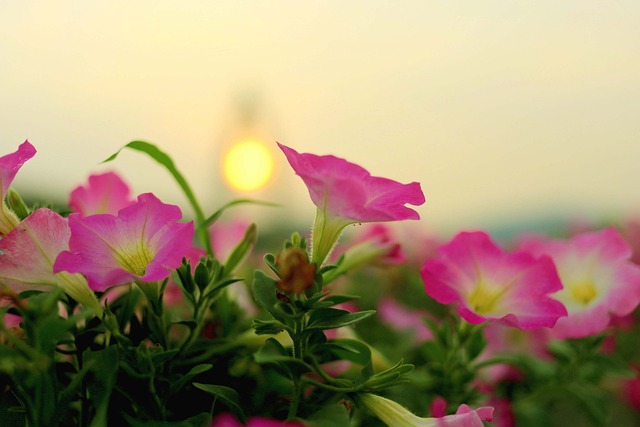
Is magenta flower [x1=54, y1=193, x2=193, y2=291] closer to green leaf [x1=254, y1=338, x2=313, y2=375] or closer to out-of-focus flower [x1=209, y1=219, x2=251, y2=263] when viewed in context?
green leaf [x1=254, y1=338, x2=313, y2=375]

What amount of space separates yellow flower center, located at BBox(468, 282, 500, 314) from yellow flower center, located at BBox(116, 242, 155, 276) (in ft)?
0.87

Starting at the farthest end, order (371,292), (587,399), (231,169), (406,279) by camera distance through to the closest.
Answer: (231,169) < (406,279) < (371,292) < (587,399)

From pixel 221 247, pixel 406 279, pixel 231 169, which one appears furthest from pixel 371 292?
pixel 231 169

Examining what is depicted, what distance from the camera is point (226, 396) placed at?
44cm

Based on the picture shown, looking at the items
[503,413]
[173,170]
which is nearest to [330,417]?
[173,170]

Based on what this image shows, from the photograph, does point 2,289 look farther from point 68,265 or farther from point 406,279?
point 406,279

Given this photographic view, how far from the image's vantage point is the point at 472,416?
16.6 inches

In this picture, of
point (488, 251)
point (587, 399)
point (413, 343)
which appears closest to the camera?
point (488, 251)

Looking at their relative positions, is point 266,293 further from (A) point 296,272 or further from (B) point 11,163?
(B) point 11,163

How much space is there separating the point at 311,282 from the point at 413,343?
65 centimetres

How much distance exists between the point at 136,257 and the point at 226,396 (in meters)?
0.11

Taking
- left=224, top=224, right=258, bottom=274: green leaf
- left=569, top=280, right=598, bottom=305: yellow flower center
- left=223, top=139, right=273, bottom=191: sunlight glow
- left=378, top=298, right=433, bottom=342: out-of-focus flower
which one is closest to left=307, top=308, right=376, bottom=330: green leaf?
left=224, top=224, right=258, bottom=274: green leaf

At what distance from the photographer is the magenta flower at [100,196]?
1.97 feet

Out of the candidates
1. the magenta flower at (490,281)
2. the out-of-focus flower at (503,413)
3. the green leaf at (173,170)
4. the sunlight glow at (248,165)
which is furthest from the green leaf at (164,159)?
the sunlight glow at (248,165)
